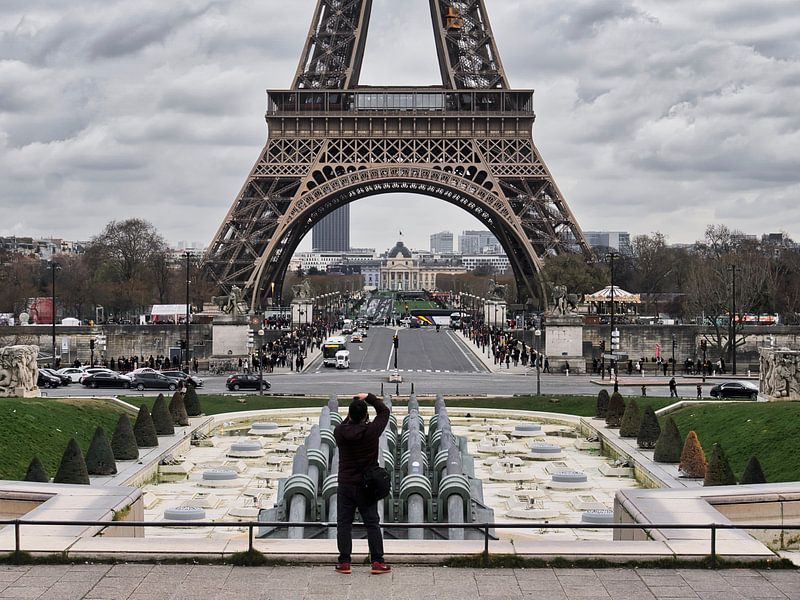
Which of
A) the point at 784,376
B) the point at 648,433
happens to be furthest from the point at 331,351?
the point at 648,433

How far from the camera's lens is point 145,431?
32438 mm

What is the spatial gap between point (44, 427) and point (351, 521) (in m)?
18.4

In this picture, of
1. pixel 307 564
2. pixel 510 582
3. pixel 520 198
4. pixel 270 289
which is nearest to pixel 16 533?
pixel 307 564

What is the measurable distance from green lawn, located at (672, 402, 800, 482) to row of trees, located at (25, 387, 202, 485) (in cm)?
1421

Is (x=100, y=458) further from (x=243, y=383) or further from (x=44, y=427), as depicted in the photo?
(x=243, y=383)

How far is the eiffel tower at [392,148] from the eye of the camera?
83.4 meters

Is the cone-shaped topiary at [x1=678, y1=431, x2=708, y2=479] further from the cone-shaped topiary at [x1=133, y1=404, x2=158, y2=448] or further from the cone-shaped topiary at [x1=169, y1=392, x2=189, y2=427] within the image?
the cone-shaped topiary at [x1=169, y1=392, x2=189, y2=427]

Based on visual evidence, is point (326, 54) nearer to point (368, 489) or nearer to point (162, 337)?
point (162, 337)

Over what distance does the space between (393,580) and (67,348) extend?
202ft

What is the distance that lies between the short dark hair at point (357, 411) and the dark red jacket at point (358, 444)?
0.23 feet

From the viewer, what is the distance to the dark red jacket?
1291 cm

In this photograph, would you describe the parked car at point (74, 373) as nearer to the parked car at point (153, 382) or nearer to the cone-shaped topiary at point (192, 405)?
the parked car at point (153, 382)

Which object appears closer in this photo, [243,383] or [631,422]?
[631,422]

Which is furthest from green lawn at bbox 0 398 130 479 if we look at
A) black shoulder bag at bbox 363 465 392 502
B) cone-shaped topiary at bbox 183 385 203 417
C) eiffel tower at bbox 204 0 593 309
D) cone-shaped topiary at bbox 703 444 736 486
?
eiffel tower at bbox 204 0 593 309
